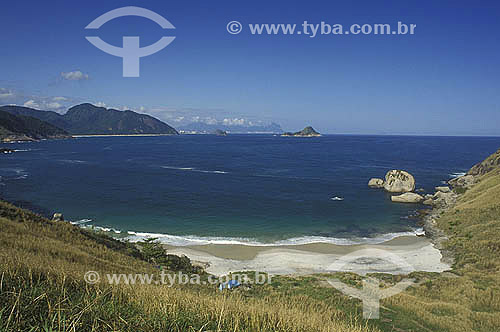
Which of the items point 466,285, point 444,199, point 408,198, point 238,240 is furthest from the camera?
point 408,198

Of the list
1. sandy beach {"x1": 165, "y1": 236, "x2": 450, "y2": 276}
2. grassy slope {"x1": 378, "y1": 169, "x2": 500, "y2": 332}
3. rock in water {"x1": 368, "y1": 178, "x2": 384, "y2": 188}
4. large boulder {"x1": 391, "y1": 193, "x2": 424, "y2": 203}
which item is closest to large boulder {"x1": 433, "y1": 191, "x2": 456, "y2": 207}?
large boulder {"x1": 391, "y1": 193, "x2": 424, "y2": 203}

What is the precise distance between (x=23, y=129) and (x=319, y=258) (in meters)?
199

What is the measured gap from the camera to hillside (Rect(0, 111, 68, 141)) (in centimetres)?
15300

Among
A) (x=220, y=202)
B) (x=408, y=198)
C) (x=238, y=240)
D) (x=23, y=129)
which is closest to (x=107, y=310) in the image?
(x=238, y=240)

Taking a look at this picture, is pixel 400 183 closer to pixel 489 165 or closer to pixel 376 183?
pixel 376 183

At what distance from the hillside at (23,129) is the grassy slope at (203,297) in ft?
592

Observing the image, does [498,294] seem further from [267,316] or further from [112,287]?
[112,287]

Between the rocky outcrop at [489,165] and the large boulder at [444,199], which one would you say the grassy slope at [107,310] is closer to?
the large boulder at [444,199]

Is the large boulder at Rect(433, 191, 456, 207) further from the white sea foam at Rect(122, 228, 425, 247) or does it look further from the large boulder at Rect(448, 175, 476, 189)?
the white sea foam at Rect(122, 228, 425, 247)

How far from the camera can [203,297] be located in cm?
508

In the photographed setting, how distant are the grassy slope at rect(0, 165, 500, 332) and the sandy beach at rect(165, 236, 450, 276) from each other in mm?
2594

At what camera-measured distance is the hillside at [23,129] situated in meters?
153

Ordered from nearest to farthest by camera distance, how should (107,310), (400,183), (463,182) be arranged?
(107,310)
(400,183)
(463,182)

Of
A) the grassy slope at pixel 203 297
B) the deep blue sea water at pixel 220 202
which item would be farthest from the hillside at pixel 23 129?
the grassy slope at pixel 203 297
